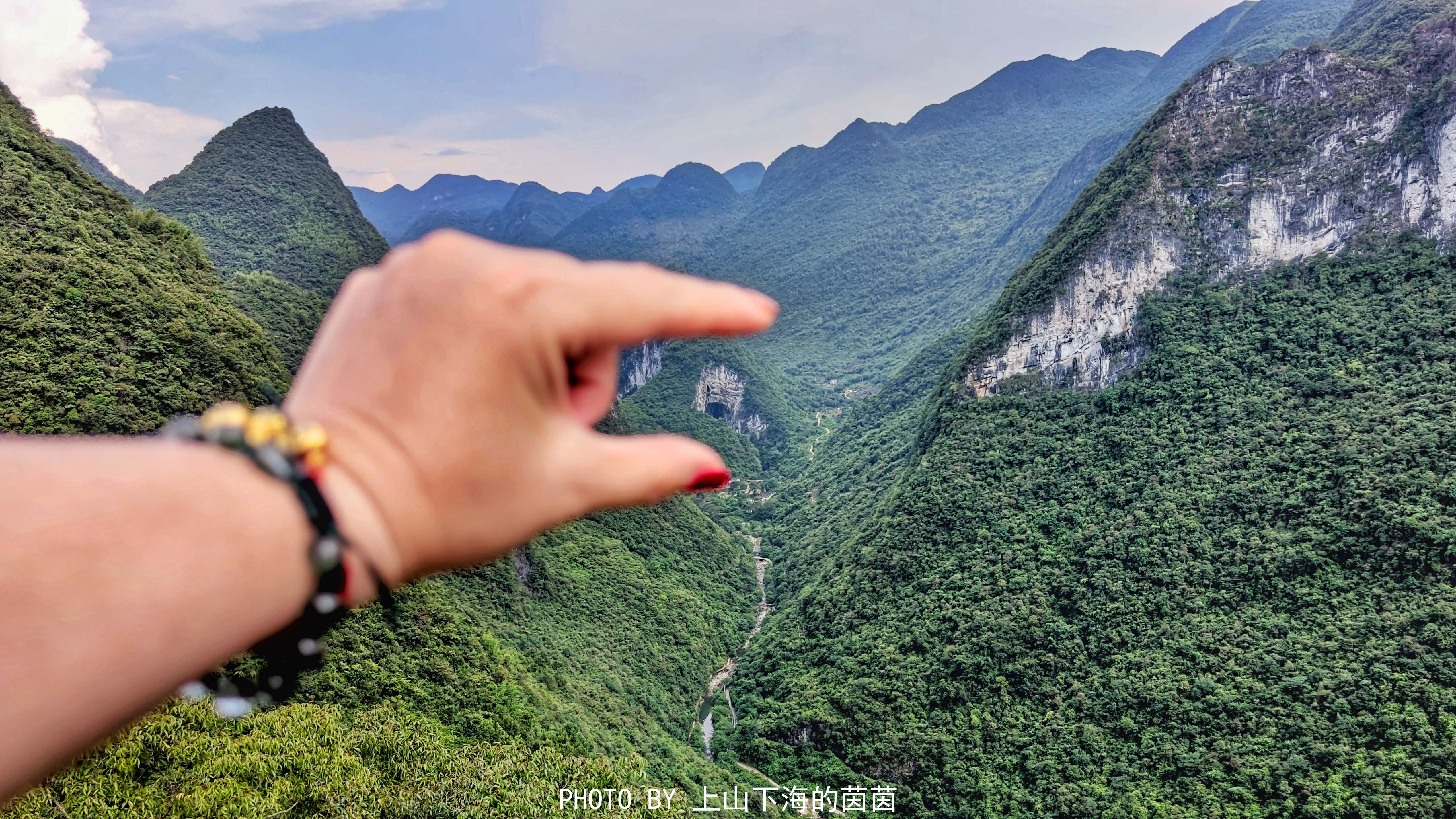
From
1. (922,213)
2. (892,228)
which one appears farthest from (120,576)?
(922,213)

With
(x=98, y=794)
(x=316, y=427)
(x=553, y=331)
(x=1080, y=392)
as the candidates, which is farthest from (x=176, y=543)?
(x=1080, y=392)

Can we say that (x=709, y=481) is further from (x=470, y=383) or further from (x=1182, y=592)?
(x=1182, y=592)

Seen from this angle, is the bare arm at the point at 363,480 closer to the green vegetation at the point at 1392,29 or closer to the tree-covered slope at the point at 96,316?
the tree-covered slope at the point at 96,316

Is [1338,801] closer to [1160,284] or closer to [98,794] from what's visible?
[1160,284]

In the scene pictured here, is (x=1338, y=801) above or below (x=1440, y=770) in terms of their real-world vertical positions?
below

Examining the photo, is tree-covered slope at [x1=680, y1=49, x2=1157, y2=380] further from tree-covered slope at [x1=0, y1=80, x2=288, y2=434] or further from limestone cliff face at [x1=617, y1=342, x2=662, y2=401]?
tree-covered slope at [x1=0, y1=80, x2=288, y2=434]
